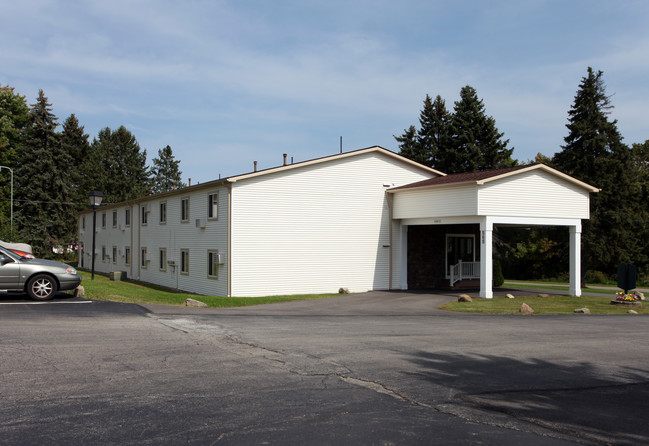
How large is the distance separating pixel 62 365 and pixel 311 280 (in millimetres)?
16224

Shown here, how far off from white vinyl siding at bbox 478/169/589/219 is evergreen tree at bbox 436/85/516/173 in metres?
24.9

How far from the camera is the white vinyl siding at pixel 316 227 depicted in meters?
22.7

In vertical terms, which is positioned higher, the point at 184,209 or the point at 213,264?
the point at 184,209

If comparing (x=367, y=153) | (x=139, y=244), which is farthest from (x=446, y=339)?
(x=139, y=244)

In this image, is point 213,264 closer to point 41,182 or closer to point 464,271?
point 464,271

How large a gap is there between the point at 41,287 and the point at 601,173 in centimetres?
3609

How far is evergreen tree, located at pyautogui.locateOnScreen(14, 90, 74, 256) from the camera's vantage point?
175 feet

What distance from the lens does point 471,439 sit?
17.2ft

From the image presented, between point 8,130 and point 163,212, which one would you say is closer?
point 163,212

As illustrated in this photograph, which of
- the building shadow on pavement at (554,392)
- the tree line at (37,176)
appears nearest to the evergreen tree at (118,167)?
the tree line at (37,176)

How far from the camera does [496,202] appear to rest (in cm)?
2164

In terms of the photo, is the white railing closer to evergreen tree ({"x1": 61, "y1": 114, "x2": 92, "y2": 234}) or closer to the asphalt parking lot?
the asphalt parking lot

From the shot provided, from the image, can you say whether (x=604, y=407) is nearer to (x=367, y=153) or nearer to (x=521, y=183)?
(x=521, y=183)

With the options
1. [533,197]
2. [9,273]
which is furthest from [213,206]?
[533,197]
